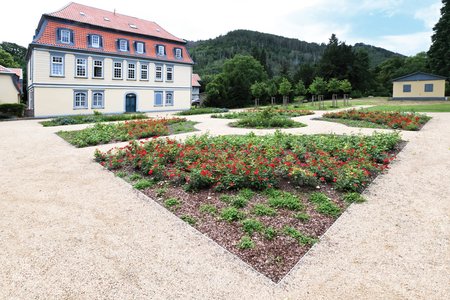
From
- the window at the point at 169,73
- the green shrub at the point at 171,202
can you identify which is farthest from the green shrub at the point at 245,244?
the window at the point at 169,73

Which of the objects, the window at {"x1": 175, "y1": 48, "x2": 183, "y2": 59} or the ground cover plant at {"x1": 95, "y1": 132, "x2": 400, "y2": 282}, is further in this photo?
the window at {"x1": 175, "y1": 48, "x2": 183, "y2": 59}

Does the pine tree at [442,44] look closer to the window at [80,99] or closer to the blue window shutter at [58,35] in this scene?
the window at [80,99]

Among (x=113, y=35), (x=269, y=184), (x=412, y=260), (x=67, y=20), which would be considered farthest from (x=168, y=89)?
(x=412, y=260)

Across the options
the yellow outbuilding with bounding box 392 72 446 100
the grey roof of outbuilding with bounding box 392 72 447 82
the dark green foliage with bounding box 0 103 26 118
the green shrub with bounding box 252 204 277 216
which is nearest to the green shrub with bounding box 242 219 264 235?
the green shrub with bounding box 252 204 277 216

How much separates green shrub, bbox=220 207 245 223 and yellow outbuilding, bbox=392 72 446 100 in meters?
45.5

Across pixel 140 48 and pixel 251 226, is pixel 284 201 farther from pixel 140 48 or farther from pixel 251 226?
pixel 140 48

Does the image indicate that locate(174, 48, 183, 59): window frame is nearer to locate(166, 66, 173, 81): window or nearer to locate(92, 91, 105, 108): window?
locate(166, 66, 173, 81): window

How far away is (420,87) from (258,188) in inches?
1780

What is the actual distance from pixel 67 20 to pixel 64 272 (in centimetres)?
Result: 2939

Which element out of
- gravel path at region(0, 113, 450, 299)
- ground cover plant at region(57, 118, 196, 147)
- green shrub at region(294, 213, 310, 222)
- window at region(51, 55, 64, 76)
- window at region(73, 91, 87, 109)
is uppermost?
window at region(51, 55, 64, 76)

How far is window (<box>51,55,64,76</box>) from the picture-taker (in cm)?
2616

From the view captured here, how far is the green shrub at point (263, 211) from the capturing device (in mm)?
4855

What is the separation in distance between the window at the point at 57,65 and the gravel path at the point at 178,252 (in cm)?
2347

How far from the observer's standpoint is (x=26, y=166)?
8.16 meters
